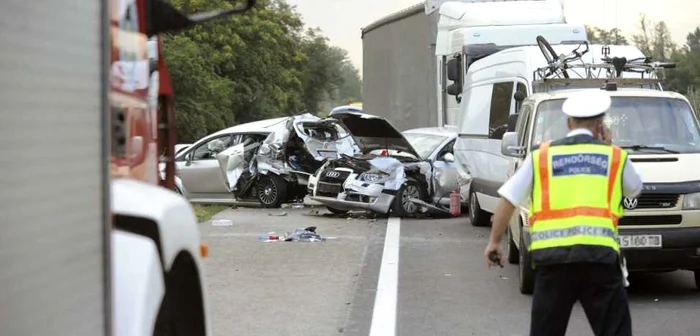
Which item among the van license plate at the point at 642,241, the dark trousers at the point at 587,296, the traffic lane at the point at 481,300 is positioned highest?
the dark trousers at the point at 587,296

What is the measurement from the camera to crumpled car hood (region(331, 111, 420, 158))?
65.7 ft

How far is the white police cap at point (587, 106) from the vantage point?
536 centimetres

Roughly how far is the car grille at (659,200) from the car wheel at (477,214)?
6.70 metres

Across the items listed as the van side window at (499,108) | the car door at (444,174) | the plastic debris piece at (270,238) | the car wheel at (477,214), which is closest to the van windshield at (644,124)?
the van side window at (499,108)

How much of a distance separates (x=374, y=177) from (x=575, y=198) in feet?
43.2

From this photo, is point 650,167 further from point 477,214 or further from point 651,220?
point 477,214

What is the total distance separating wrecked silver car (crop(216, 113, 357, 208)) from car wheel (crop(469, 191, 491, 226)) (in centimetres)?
450

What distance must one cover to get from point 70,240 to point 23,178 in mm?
271

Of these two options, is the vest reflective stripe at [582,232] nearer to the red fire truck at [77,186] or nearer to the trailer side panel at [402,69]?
the red fire truck at [77,186]

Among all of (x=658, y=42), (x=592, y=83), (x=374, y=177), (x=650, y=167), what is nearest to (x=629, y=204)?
(x=650, y=167)

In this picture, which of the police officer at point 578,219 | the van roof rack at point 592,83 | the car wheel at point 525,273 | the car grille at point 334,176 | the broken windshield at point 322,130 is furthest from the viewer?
the broken windshield at point 322,130

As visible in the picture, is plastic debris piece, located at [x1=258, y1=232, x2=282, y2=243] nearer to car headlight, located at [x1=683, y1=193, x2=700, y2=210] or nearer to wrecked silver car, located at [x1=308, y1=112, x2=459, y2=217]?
wrecked silver car, located at [x1=308, y1=112, x2=459, y2=217]

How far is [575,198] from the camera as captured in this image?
5.28 m

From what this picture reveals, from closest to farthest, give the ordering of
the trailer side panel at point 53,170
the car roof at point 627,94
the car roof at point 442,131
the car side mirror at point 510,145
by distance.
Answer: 1. the trailer side panel at point 53,170
2. the car side mirror at point 510,145
3. the car roof at point 627,94
4. the car roof at point 442,131
